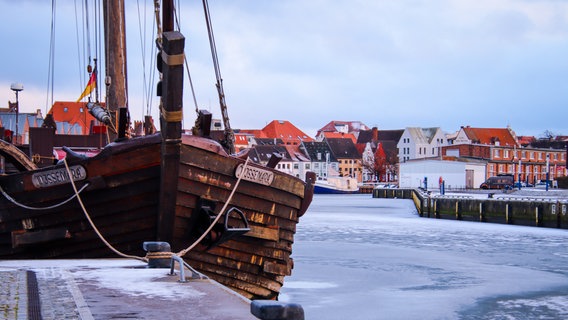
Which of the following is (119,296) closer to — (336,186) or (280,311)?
(280,311)

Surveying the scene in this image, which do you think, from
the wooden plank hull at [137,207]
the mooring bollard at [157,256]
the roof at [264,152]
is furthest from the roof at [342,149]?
the mooring bollard at [157,256]

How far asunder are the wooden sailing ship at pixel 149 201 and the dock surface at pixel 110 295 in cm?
119

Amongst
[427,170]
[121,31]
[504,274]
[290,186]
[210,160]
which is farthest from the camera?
[427,170]

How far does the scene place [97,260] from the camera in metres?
11.1

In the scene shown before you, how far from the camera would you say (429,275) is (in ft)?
60.7

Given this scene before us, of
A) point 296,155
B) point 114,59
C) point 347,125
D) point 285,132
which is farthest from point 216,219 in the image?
point 347,125

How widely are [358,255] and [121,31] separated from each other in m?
10.1

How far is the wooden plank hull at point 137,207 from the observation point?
10.7 metres

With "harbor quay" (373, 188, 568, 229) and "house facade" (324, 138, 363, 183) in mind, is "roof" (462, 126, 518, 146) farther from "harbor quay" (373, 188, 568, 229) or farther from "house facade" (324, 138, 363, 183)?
"harbor quay" (373, 188, 568, 229)

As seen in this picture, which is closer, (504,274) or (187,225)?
(187,225)

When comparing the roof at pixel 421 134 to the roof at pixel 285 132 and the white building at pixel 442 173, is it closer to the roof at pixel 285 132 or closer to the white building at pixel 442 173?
the roof at pixel 285 132

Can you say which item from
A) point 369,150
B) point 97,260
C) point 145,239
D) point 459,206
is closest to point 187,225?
point 145,239

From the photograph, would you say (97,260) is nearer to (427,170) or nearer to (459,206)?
(459,206)

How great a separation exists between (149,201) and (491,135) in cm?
12637
